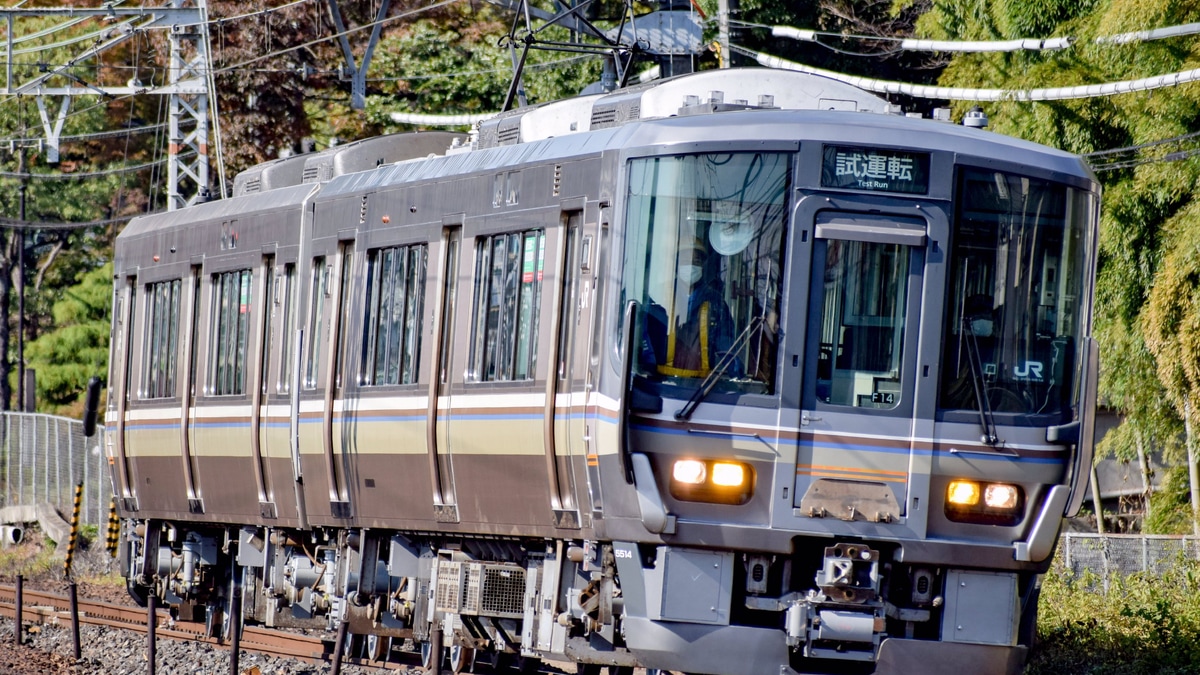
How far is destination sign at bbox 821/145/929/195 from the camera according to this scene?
938cm

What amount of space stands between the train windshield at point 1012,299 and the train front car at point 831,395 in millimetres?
14

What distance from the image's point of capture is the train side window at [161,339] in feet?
52.2

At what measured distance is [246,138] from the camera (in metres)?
31.4

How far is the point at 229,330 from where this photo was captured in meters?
14.8

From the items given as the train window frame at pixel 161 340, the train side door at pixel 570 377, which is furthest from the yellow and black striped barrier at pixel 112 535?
the train side door at pixel 570 377

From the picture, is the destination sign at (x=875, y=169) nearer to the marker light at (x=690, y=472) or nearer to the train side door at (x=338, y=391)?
the marker light at (x=690, y=472)

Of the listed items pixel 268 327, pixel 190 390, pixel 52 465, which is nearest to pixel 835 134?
pixel 268 327

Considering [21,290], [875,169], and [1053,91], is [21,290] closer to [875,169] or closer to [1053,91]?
[1053,91]

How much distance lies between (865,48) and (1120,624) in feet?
51.6

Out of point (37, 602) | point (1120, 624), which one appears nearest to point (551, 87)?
point (37, 602)

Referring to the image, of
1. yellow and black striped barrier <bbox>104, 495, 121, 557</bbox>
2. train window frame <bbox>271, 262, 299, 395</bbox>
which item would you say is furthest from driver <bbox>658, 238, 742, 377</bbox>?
yellow and black striped barrier <bbox>104, 495, 121, 557</bbox>

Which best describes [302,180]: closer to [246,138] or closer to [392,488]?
[392,488]

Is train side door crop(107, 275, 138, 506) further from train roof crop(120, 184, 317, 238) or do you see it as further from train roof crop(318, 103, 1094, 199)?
train roof crop(318, 103, 1094, 199)

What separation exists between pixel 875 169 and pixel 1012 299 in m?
0.97
